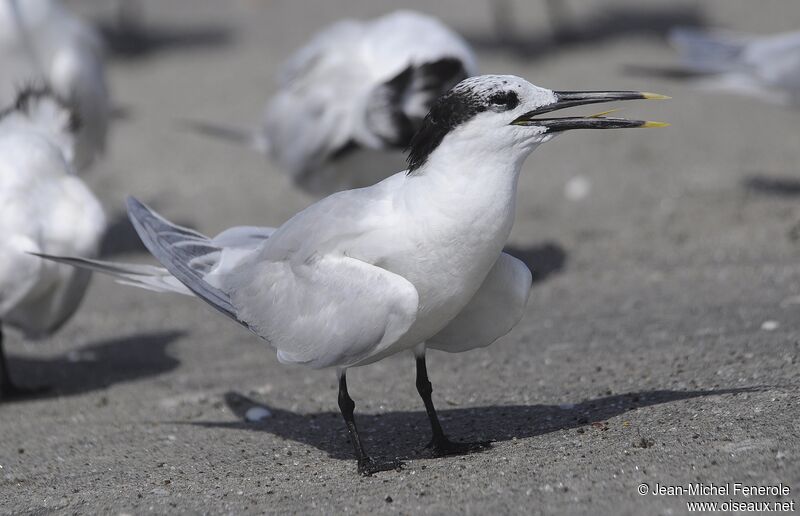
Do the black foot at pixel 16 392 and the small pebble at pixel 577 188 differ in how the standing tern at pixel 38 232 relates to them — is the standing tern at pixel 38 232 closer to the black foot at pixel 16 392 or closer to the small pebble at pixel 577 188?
the black foot at pixel 16 392

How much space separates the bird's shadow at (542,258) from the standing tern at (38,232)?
7.29 ft

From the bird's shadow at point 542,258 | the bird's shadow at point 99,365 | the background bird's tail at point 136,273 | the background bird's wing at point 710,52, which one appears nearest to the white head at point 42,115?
the bird's shadow at point 99,365

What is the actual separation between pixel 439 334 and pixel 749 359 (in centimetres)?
113

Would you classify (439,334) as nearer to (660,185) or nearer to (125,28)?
(660,185)

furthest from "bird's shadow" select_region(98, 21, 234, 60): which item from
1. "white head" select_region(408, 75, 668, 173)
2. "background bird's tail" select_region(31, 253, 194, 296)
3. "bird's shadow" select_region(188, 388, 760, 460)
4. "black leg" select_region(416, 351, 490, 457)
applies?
"white head" select_region(408, 75, 668, 173)

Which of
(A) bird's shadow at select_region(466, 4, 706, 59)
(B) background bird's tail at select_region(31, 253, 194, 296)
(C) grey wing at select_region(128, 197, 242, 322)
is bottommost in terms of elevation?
(A) bird's shadow at select_region(466, 4, 706, 59)

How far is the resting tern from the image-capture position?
6.55 m

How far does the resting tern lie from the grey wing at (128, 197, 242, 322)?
2527 mm

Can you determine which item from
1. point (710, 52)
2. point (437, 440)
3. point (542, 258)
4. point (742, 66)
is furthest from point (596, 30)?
point (437, 440)

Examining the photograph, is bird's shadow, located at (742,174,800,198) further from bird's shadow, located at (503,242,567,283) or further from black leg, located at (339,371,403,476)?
black leg, located at (339,371,403,476)

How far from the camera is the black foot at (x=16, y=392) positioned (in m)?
4.88

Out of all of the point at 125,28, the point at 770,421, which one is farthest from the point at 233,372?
the point at 125,28

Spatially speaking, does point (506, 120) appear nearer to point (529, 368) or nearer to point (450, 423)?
point (450, 423)

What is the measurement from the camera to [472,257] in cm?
330
